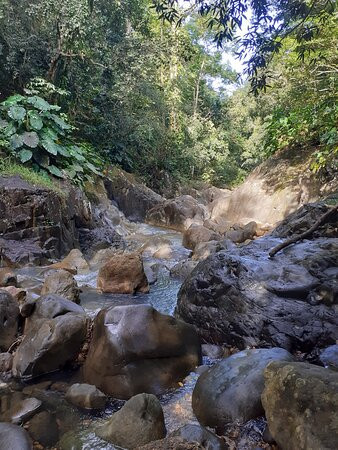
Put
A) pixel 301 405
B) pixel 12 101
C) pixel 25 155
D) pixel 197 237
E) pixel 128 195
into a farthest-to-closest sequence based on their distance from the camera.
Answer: pixel 128 195, pixel 197 237, pixel 12 101, pixel 25 155, pixel 301 405

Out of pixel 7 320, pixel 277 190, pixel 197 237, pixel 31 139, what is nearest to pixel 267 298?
pixel 7 320

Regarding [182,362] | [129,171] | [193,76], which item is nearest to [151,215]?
[129,171]

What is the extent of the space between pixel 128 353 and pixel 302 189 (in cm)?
945

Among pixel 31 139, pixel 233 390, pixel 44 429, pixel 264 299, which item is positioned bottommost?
pixel 44 429

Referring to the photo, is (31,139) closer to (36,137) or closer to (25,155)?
(36,137)

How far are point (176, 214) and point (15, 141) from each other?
21.8 ft

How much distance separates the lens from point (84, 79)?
1294 cm

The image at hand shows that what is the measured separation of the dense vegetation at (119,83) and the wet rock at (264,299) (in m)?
2.18

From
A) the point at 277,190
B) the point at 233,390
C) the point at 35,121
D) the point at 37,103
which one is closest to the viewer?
the point at 233,390

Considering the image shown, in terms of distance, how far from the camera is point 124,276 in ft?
21.3

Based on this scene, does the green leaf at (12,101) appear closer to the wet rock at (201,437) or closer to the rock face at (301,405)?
the wet rock at (201,437)

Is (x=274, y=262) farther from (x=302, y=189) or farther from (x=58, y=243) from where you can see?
(x=302, y=189)

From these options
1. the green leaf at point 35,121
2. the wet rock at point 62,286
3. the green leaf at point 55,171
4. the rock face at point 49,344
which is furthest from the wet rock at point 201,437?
the green leaf at point 35,121

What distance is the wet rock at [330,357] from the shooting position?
3362 mm
